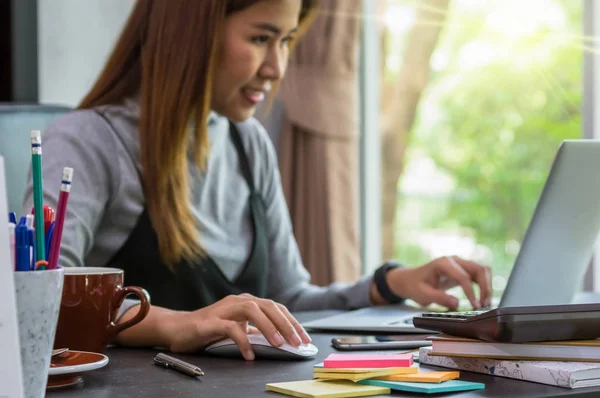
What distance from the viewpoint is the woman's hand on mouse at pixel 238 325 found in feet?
3.10

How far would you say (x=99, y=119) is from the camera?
1480 mm

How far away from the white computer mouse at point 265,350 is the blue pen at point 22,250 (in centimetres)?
36

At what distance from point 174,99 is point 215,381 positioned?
0.74m

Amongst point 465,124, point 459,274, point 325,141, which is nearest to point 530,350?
point 459,274

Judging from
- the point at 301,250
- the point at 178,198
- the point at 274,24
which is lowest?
the point at 301,250

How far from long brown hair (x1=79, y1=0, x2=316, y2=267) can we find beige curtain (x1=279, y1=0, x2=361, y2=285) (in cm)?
133

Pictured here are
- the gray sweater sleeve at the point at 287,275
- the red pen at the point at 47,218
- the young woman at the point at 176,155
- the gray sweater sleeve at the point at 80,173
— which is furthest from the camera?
the gray sweater sleeve at the point at 287,275

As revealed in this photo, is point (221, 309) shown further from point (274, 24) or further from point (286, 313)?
point (274, 24)

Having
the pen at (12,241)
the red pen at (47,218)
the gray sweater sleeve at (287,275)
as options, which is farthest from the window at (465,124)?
the pen at (12,241)

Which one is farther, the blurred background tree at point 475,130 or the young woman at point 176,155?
the blurred background tree at point 475,130

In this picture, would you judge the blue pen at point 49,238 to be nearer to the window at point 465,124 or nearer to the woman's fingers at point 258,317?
the woman's fingers at point 258,317

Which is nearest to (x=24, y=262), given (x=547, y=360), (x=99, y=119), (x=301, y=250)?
(x=547, y=360)

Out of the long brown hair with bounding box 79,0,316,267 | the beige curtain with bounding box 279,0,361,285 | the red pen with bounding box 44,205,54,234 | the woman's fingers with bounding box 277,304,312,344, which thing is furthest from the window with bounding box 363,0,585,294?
the red pen with bounding box 44,205,54,234

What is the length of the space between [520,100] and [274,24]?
1817mm
